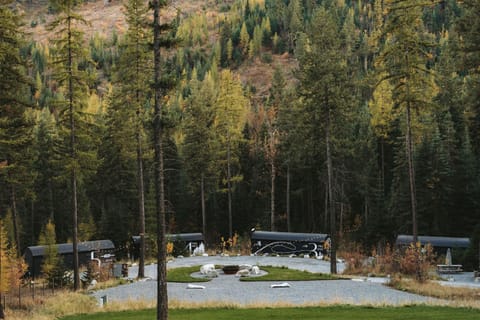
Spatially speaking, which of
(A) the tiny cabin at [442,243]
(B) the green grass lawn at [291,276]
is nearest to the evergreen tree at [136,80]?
(B) the green grass lawn at [291,276]

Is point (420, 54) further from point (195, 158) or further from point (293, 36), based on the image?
point (293, 36)

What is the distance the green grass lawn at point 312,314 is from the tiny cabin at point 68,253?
1898 centimetres

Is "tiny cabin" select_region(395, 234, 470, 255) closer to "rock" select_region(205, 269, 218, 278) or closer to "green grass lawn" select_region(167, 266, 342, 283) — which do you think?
"green grass lawn" select_region(167, 266, 342, 283)

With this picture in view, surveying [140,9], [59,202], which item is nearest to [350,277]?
[140,9]

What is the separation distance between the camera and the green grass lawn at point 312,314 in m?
17.1

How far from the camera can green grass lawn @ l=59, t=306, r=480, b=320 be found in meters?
17.1

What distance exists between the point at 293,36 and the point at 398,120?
8725cm

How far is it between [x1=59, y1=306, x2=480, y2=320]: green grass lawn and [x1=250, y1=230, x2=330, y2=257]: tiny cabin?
2663 cm

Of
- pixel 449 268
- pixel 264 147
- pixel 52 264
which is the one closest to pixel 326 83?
pixel 449 268

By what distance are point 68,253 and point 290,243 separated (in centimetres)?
1968

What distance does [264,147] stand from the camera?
5806 centimetres

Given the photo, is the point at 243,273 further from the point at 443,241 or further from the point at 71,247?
the point at 443,241

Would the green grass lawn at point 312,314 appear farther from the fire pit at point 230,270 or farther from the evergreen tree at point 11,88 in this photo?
the fire pit at point 230,270

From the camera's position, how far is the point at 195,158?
2167 inches
